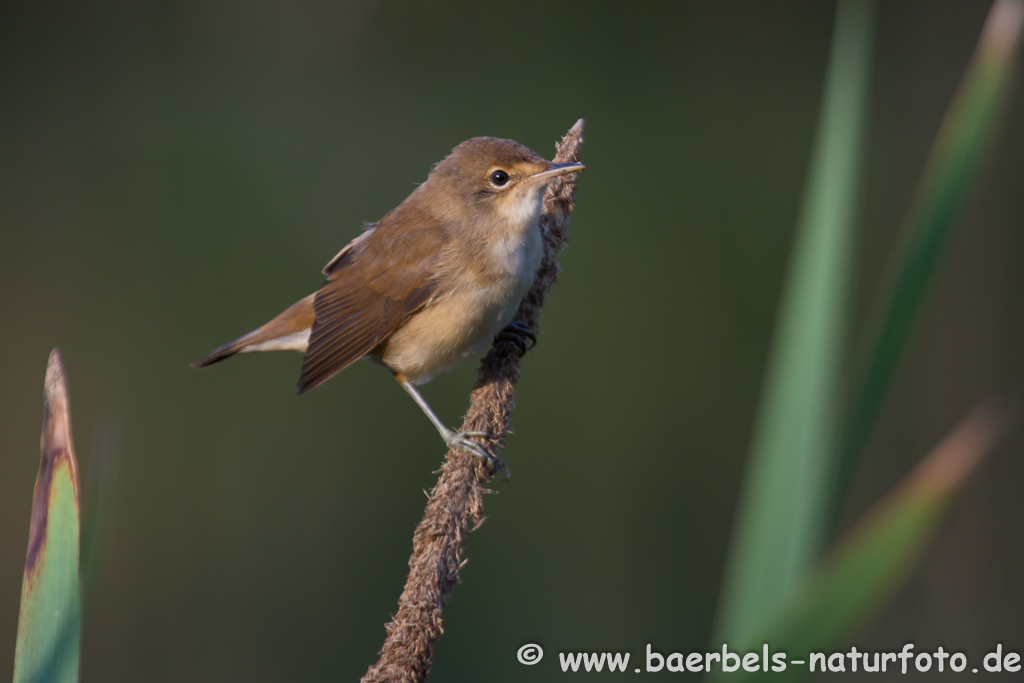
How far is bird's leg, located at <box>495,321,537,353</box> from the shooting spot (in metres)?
2.47

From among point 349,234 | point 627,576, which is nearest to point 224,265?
point 349,234

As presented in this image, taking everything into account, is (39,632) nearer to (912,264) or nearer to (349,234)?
(912,264)

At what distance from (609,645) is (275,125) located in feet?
12.2

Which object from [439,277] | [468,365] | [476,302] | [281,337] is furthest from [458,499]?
[468,365]

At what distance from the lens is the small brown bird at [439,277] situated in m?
2.41

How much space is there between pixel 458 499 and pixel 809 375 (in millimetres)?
1007

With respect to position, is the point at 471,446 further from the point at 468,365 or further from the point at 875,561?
the point at 468,365

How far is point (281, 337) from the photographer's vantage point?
2.83m

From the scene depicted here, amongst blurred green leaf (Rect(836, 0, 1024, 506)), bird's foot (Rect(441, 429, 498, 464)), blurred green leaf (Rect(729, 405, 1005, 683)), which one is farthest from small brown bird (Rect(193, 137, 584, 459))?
blurred green leaf (Rect(729, 405, 1005, 683))

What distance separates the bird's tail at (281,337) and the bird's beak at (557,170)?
2.80 ft

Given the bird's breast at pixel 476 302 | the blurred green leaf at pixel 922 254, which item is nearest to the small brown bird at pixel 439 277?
the bird's breast at pixel 476 302

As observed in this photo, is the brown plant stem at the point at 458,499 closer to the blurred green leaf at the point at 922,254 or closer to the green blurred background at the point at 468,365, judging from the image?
the blurred green leaf at the point at 922,254

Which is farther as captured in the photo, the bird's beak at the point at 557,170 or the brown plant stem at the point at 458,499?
the bird's beak at the point at 557,170

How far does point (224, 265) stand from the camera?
16.8 ft
